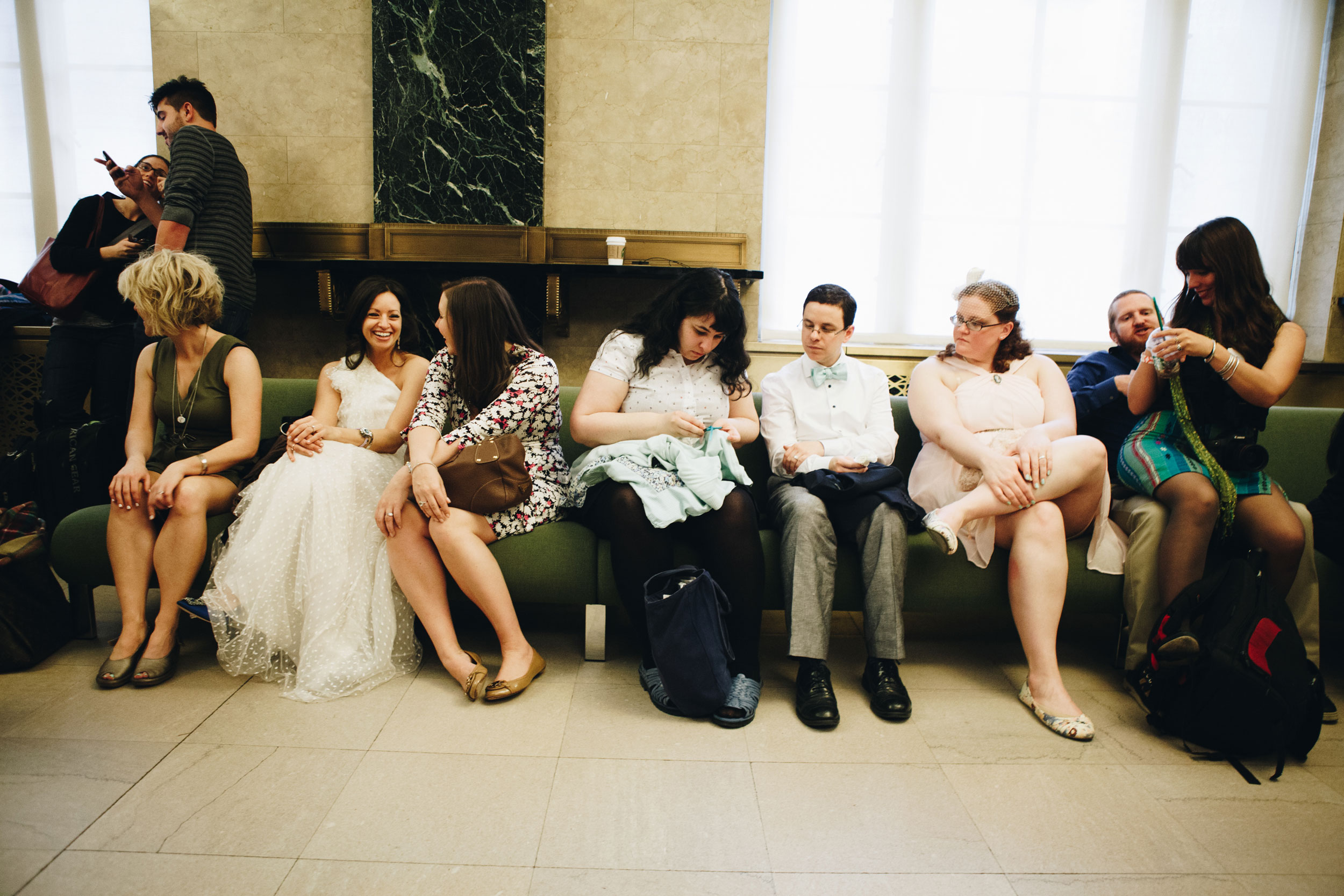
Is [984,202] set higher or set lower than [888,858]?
higher

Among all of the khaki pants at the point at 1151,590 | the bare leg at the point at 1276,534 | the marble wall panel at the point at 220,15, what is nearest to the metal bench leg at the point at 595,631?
the khaki pants at the point at 1151,590

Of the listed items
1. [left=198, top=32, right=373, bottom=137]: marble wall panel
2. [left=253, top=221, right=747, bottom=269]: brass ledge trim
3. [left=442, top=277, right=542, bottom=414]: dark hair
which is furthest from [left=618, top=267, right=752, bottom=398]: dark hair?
[left=198, top=32, right=373, bottom=137]: marble wall panel

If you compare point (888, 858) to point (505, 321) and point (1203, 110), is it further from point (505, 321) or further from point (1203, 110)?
point (1203, 110)

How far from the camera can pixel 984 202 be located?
13.6ft

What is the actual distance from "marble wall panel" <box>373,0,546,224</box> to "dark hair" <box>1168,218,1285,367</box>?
113 inches

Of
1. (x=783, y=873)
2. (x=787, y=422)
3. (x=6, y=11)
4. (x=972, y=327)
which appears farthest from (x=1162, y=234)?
(x=6, y=11)

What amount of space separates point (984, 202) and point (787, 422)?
8.81 ft

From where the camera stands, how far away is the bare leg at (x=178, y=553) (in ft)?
6.48

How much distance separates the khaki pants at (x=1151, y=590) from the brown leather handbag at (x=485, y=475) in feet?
5.48

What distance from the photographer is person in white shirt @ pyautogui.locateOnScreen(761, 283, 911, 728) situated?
185cm

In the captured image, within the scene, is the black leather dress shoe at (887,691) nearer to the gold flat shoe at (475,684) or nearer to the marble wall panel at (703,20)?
the gold flat shoe at (475,684)

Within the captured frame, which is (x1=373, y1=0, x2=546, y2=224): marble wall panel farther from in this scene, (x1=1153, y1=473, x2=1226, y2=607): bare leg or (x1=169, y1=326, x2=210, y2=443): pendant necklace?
(x1=1153, y1=473, x2=1226, y2=607): bare leg

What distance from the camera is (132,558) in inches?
79.0

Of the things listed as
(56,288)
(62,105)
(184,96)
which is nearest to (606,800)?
(184,96)
